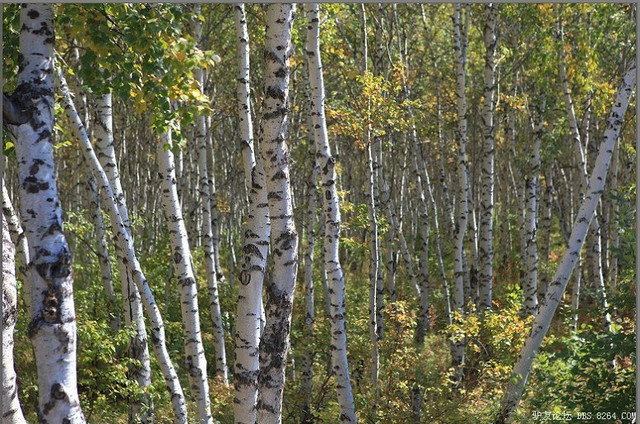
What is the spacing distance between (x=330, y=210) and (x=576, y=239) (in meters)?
2.59

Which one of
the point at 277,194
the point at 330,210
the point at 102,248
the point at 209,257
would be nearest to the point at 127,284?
the point at 102,248

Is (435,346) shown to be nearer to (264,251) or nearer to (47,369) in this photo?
(264,251)

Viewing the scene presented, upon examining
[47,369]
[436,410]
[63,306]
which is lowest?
[436,410]

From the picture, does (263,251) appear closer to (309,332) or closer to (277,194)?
(277,194)

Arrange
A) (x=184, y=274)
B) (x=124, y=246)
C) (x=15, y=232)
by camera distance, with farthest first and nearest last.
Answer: (x=184, y=274), (x=124, y=246), (x=15, y=232)

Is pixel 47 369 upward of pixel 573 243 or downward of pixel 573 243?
downward

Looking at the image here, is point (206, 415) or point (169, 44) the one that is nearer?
point (169, 44)

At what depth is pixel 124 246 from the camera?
7383 mm

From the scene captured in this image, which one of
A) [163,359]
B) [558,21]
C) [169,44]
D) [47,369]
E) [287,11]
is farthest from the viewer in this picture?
[558,21]

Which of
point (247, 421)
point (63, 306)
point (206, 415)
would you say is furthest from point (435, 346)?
point (63, 306)

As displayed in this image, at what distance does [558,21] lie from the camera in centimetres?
1202

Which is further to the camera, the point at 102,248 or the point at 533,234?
the point at 533,234

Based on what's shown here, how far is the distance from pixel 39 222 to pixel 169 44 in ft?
5.87

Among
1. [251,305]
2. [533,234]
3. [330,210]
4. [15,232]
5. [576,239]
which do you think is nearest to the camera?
[251,305]
